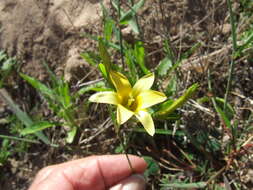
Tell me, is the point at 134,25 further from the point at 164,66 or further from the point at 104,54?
the point at 104,54

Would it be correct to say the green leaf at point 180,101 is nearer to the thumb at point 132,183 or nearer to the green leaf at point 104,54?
the green leaf at point 104,54

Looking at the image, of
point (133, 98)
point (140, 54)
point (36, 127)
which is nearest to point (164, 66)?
point (140, 54)

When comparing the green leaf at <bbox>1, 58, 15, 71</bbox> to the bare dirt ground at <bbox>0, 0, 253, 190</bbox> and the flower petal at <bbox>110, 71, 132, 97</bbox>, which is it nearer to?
the bare dirt ground at <bbox>0, 0, 253, 190</bbox>

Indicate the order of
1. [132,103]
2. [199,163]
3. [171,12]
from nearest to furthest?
[132,103]
[199,163]
[171,12]

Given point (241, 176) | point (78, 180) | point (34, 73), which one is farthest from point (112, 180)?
point (34, 73)

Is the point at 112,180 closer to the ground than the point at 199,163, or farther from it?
farther from it

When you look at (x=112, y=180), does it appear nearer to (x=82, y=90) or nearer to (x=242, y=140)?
(x=82, y=90)

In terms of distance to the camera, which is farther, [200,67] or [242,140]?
[200,67]

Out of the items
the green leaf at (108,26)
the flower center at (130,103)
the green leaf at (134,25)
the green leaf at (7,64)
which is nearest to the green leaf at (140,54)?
the green leaf at (134,25)
